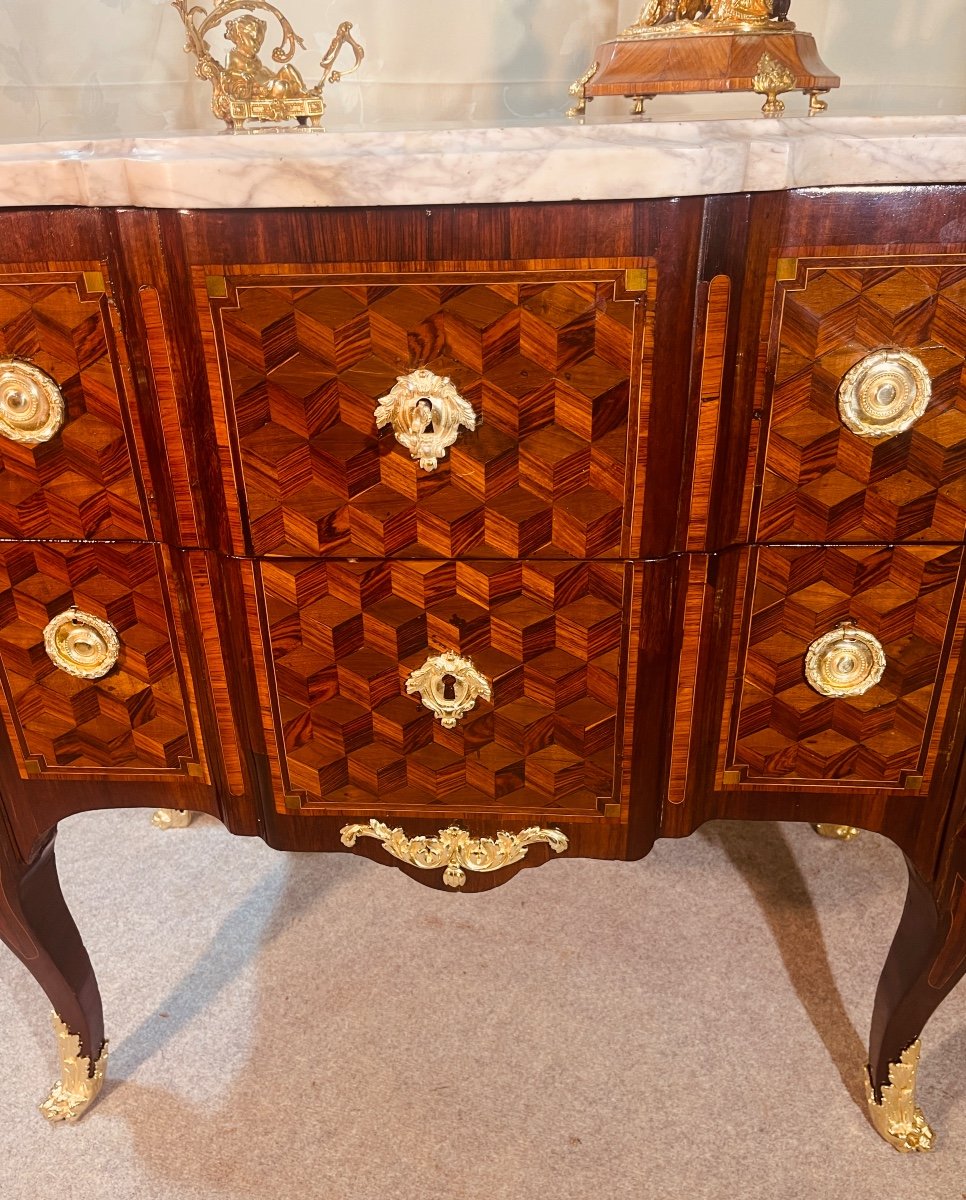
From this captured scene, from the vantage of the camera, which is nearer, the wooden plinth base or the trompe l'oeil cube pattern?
the trompe l'oeil cube pattern

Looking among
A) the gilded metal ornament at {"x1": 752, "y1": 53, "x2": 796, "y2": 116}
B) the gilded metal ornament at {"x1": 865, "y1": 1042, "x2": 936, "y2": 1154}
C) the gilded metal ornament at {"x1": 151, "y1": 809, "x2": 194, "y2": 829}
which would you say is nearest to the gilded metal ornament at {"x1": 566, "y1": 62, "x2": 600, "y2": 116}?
the gilded metal ornament at {"x1": 752, "y1": 53, "x2": 796, "y2": 116}

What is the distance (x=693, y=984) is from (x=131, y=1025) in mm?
698

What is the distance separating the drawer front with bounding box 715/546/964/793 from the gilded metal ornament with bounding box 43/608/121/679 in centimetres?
53

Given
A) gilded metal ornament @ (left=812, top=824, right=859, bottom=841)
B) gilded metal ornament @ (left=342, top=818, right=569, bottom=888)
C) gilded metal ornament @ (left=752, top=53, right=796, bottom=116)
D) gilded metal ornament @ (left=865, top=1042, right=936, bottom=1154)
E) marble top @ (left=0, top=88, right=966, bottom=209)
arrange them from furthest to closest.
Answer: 1. gilded metal ornament @ (left=812, top=824, right=859, bottom=841)
2. gilded metal ornament @ (left=865, top=1042, right=936, bottom=1154)
3. gilded metal ornament @ (left=342, top=818, right=569, bottom=888)
4. gilded metal ornament @ (left=752, top=53, right=796, bottom=116)
5. marble top @ (left=0, top=88, right=966, bottom=209)

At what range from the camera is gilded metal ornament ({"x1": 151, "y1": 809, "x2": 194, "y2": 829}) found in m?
1.48

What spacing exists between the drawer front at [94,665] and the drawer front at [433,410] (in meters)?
0.13

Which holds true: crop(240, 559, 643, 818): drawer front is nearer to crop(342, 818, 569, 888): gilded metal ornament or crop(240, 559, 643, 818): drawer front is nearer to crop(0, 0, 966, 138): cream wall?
crop(342, 818, 569, 888): gilded metal ornament

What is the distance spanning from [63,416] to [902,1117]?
3.48 ft

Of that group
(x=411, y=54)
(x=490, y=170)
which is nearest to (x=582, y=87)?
(x=411, y=54)

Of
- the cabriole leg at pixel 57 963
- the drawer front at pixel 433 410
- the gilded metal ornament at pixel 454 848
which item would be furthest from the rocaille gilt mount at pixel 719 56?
the cabriole leg at pixel 57 963

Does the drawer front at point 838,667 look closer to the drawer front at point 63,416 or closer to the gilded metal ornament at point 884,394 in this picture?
the gilded metal ornament at point 884,394

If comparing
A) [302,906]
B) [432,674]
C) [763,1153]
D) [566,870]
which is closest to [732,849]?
[566,870]

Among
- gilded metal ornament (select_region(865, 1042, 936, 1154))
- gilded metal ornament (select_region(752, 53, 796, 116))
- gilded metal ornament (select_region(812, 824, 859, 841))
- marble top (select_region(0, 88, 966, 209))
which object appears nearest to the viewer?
marble top (select_region(0, 88, 966, 209))

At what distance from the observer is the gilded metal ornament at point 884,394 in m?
0.68
